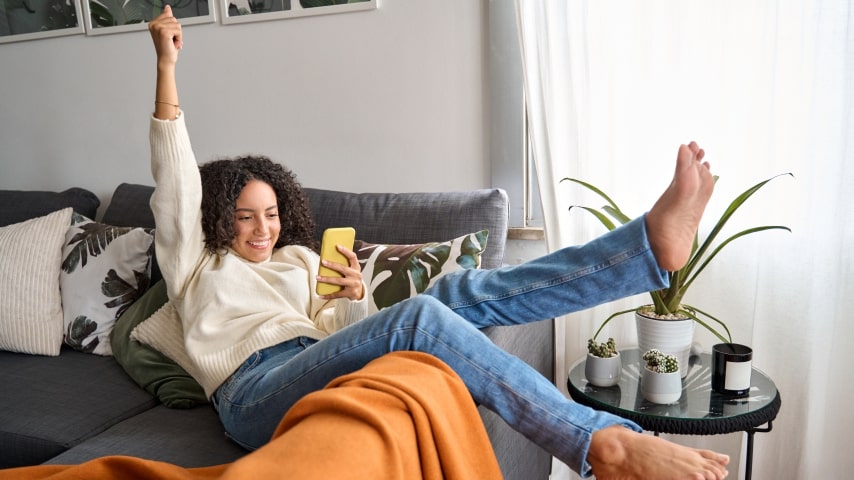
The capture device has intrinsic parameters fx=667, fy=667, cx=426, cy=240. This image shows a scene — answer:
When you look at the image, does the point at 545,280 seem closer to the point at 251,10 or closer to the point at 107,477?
the point at 107,477

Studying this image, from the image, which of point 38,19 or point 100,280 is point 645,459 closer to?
point 100,280

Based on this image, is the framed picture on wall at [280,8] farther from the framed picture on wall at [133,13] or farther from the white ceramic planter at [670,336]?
the white ceramic planter at [670,336]

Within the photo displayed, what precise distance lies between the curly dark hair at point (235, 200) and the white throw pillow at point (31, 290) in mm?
660

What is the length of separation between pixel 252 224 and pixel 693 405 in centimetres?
109

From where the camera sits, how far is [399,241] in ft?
5.91

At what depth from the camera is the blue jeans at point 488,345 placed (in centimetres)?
111

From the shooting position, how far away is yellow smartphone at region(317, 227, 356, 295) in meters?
1.39

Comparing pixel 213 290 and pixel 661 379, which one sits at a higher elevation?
pixel 213 290

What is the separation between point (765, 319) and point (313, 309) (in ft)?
3.77

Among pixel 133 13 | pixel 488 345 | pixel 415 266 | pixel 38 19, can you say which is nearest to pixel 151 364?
pixel 415 266

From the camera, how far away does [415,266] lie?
1610 millimetres

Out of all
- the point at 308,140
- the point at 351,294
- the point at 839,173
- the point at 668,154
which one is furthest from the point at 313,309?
the point at 839,173

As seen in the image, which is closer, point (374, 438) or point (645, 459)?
point (374, 438)

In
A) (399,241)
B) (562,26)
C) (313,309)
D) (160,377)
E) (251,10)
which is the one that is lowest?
(160,377)
